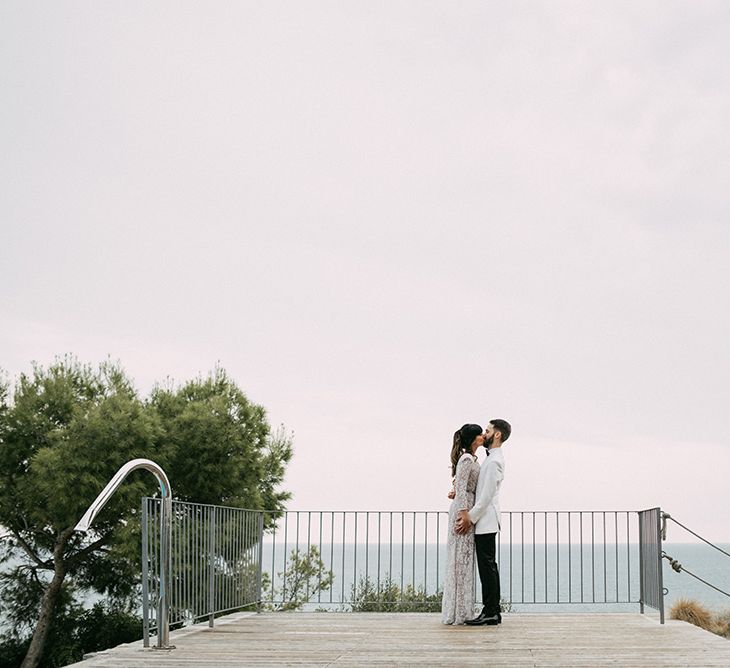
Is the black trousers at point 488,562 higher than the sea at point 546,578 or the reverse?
higher

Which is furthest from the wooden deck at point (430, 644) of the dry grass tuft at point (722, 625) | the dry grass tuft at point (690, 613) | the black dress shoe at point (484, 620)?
the dry grass tuft at point (722, 625)

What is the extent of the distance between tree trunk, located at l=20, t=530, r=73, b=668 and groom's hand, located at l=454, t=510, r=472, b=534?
13217mm

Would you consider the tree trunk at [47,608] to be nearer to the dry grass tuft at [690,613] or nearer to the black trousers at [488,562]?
the dry grass tuft at [690,613]

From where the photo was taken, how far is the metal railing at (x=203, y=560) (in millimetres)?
7434

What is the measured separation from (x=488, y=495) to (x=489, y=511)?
0.54 feet

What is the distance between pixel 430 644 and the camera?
7.64m

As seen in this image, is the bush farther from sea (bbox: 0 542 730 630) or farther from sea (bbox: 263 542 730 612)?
sea (bbox: 263 542 730 612)

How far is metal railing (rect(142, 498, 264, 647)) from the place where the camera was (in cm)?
743

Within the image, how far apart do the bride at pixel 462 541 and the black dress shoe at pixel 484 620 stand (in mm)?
45

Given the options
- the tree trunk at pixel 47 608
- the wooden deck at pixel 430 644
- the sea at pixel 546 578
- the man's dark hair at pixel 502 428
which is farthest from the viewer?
the tree trunk at pixel 47 608

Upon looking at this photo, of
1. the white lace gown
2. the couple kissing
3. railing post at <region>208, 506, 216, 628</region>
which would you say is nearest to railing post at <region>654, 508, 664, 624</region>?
the couple kissing

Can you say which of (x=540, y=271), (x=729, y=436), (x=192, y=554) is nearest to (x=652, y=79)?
(x=540, y=271)

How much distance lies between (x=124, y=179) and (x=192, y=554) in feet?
55.4

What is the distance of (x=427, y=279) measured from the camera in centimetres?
3069
